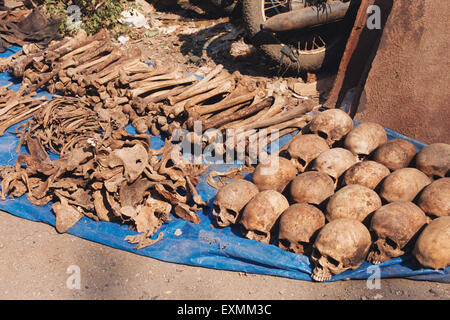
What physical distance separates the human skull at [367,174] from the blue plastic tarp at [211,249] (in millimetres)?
750

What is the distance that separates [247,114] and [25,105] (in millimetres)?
3542

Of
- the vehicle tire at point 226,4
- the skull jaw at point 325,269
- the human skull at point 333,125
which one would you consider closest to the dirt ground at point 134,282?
the skull jaw at point 325,269

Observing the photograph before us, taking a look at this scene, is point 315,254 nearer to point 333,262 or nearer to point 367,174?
point 333,262

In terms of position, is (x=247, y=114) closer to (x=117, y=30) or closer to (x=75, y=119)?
(x=75, y=119)

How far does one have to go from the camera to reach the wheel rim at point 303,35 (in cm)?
641

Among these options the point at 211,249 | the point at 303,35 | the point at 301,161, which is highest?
the point at 303,35

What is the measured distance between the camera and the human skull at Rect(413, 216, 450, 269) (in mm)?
3045

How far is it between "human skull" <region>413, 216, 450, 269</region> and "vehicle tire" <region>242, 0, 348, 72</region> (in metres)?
3.93

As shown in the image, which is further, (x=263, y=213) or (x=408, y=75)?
(x=408, y=75)

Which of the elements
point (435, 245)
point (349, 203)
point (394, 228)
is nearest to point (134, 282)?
point (349, 203)

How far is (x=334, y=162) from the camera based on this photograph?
3.96 m

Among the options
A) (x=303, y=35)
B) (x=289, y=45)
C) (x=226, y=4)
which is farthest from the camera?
(x=226, y=4)

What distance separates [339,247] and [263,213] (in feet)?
2.44
